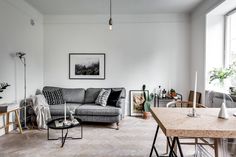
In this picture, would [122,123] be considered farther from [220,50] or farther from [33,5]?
[33,5]

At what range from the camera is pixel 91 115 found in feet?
14.1

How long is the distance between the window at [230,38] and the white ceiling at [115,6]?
0.84 meters

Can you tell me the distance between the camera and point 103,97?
4637 mm

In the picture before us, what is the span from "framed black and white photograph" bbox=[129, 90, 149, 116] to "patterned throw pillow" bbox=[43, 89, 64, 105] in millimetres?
1994

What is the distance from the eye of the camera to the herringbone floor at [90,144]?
9.45ft

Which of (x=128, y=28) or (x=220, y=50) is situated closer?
(x=220, y=50)

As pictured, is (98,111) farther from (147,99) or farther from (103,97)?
(147,99)

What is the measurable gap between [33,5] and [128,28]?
8.61 feet

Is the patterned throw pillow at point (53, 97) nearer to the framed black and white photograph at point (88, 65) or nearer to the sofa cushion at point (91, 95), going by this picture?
the sofa cushion at point (91, 95)

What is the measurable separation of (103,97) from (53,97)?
4.30ft

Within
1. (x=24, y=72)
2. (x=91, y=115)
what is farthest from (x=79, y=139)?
(x=24, y=72)

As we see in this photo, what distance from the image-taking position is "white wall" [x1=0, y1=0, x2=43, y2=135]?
12.4 feet

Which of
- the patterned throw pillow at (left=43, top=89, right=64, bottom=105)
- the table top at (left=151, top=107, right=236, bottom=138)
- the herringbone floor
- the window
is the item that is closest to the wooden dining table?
the table top at (left=151, top=107, right=236, bottom=138)

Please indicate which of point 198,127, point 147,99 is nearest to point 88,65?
point 147,99
